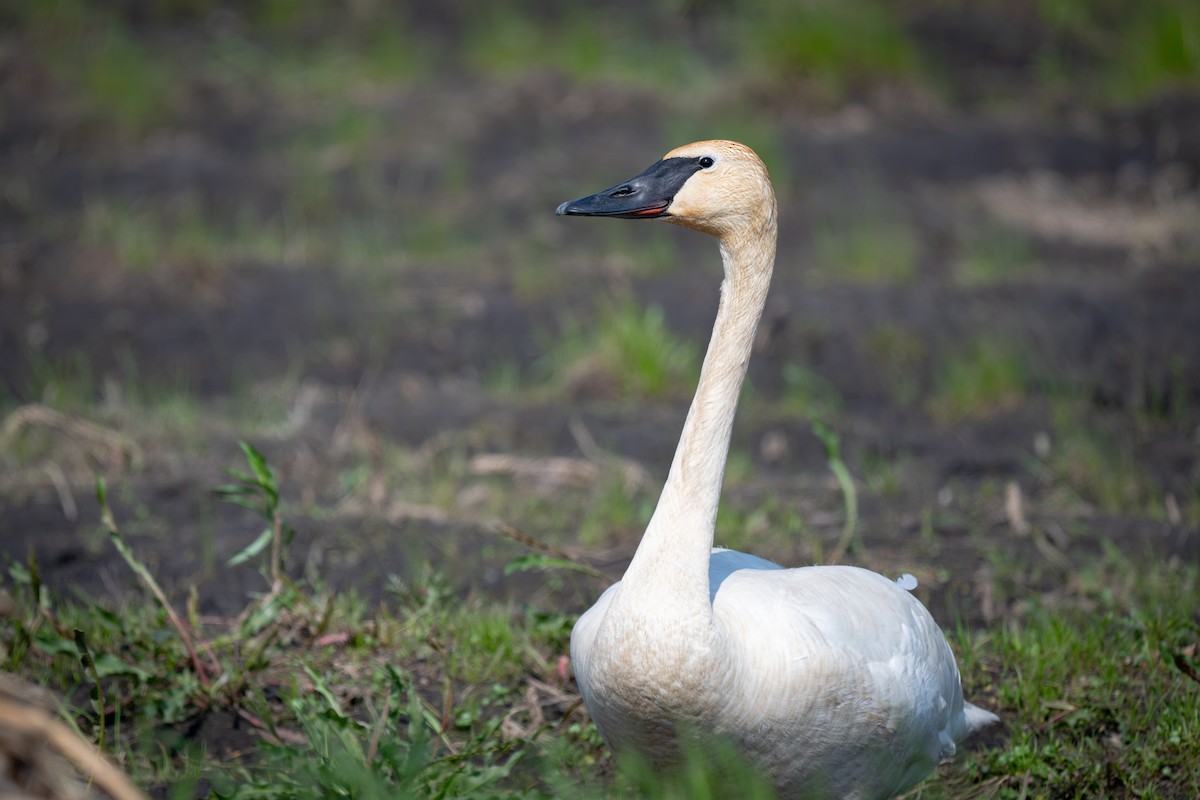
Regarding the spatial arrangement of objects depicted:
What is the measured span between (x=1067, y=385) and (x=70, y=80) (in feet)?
27.7

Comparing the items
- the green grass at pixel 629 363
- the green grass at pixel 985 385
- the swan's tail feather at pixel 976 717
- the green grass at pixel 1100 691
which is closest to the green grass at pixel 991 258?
the green grass at pixel 985 385

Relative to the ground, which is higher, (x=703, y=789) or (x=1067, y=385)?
(x=703, y=789)

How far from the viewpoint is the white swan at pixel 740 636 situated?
2.85 m

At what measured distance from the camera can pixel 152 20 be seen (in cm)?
1311

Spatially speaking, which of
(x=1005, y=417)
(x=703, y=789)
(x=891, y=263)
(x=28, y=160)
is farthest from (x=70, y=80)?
(x=703, y=789)

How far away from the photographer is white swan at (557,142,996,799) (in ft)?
9.34

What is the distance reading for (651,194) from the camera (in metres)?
3.20

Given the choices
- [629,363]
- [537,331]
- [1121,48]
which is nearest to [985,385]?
[629,363]

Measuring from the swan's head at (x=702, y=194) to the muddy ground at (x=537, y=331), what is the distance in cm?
169

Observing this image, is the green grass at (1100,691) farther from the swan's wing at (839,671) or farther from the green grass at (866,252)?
the green grass at (866,252)

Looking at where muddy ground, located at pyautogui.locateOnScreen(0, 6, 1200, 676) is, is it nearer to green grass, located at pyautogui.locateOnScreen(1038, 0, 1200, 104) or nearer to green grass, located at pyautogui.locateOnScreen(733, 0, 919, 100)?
green grass, located at pyautogui.locateOnScreen(733, 0, 919, 100)

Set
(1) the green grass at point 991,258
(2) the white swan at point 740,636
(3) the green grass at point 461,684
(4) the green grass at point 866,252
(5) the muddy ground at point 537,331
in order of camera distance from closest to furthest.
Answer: (2) the white swan at point 740,636, (3) the green grass at point 461,684, (5) the muddy ground at point 537,331, (1) the green grass at point 991,258, (4) the green grass at point 866,252

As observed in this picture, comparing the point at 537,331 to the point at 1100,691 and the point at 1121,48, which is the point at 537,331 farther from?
the point at 1121,48

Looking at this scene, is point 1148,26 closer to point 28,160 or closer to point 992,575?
point 992,575
